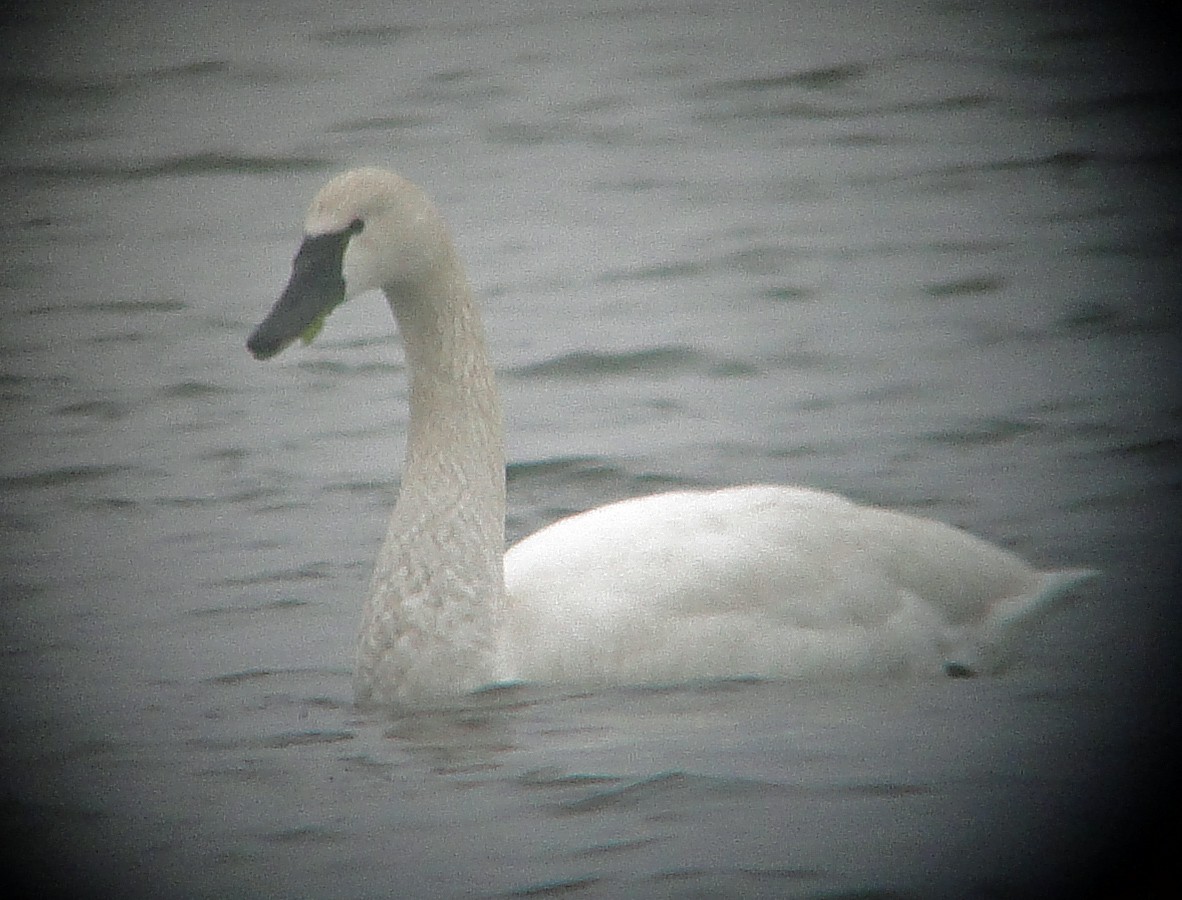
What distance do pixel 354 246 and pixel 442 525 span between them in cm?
88

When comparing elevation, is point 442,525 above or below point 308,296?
below

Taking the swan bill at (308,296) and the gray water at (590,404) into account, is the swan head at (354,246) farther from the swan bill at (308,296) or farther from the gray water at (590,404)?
the gray water at (590,404)

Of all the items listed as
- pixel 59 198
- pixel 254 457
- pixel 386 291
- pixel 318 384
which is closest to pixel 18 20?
pixel 59 198

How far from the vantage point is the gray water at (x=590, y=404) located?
20.4 ft

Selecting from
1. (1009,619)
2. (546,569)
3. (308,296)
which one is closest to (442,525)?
(546,569)

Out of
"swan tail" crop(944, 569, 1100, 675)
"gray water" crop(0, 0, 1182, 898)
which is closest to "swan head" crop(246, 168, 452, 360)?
"gray water" crop(0, 0, 1182, 898)

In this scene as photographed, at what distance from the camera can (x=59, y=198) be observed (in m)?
15.8

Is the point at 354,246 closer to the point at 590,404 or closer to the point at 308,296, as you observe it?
the point at 308,296

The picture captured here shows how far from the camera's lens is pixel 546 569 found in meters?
7.07

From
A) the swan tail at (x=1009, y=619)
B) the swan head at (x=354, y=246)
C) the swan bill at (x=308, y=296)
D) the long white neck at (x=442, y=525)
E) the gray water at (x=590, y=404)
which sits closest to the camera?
the gray water at (x=590, y=404)

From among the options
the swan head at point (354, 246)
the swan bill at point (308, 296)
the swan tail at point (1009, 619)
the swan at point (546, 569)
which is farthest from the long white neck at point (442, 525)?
the swan tail at point (1009, 619)

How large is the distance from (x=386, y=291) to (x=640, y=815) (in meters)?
1.87

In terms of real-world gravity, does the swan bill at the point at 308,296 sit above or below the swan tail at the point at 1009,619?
above

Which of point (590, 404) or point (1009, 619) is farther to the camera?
point (590, 404)
